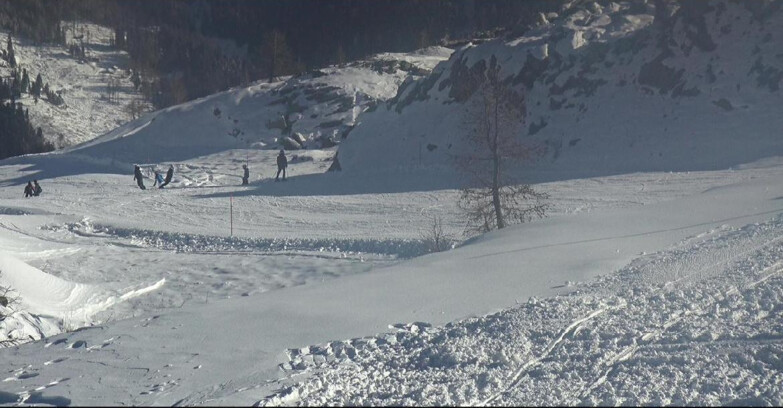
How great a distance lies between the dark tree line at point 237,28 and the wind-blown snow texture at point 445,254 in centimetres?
4151

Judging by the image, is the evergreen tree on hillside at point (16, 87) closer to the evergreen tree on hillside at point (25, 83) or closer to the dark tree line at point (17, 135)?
the evergreen tree on hillside at point (25, 83)

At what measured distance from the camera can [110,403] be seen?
21.7ft

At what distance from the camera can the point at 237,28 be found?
477 feet

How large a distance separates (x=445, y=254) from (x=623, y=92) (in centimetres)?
2426

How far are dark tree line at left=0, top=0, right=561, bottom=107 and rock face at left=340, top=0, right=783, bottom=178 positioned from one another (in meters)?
39.5

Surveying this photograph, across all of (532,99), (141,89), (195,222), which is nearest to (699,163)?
(532,99)

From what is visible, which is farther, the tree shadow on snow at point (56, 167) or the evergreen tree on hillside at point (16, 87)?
the evergreen tree on hillside at point (16, 87)

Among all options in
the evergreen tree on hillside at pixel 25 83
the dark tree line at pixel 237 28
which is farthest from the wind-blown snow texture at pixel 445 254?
the evergreen tree on hillside at pixel 25 83

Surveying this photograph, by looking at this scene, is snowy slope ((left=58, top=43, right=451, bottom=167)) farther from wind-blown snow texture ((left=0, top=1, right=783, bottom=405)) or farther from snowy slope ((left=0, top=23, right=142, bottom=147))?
snowy slope ((left=0, top=23, right=142, bottom=147))

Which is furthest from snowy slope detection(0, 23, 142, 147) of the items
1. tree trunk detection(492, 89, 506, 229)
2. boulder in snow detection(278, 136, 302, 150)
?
tree trunk detection(492, 89, 506, 229)

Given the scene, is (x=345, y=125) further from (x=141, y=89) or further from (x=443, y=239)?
(x=141, y=89)

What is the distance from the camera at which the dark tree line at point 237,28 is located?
103 metres

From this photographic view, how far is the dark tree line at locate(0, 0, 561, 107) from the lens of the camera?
103 meters

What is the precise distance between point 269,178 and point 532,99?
12.4 m
